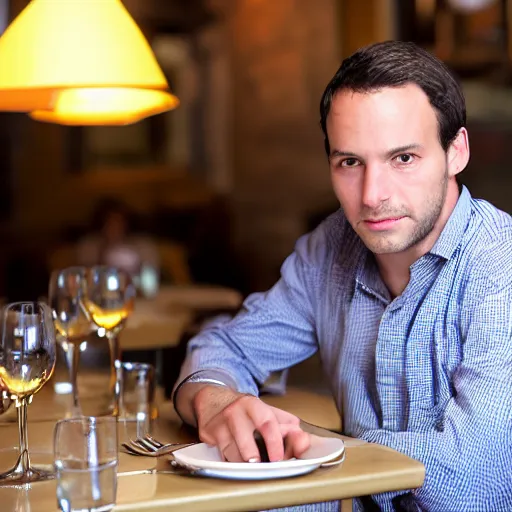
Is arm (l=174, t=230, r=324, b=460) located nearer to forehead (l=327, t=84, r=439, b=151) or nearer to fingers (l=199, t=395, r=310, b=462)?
fingers (l=199, t=395, r=310, b=462)

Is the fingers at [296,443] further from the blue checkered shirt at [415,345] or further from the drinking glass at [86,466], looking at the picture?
the drinking glass at [86,466]

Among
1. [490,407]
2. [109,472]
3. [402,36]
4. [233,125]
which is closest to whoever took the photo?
[109,472]

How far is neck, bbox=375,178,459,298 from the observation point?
5.47ft

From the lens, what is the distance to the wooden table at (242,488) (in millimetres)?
1150

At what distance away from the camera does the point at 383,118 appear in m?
1.58

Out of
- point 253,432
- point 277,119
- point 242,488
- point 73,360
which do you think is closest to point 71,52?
point 73,360

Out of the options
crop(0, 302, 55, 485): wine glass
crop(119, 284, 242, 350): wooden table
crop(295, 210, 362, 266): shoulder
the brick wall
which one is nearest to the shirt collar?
crop(295, 210, 362, 266): shoulder

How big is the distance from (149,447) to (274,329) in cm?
55

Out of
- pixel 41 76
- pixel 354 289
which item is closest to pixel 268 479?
pixel 354 289

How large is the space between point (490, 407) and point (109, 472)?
23.2 inches

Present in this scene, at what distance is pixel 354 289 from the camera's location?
1.79 m

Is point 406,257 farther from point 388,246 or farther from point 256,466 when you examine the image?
point 256,466

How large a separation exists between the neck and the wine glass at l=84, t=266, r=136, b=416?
22.4 inches

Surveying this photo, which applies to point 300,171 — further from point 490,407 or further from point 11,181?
point 490,407
